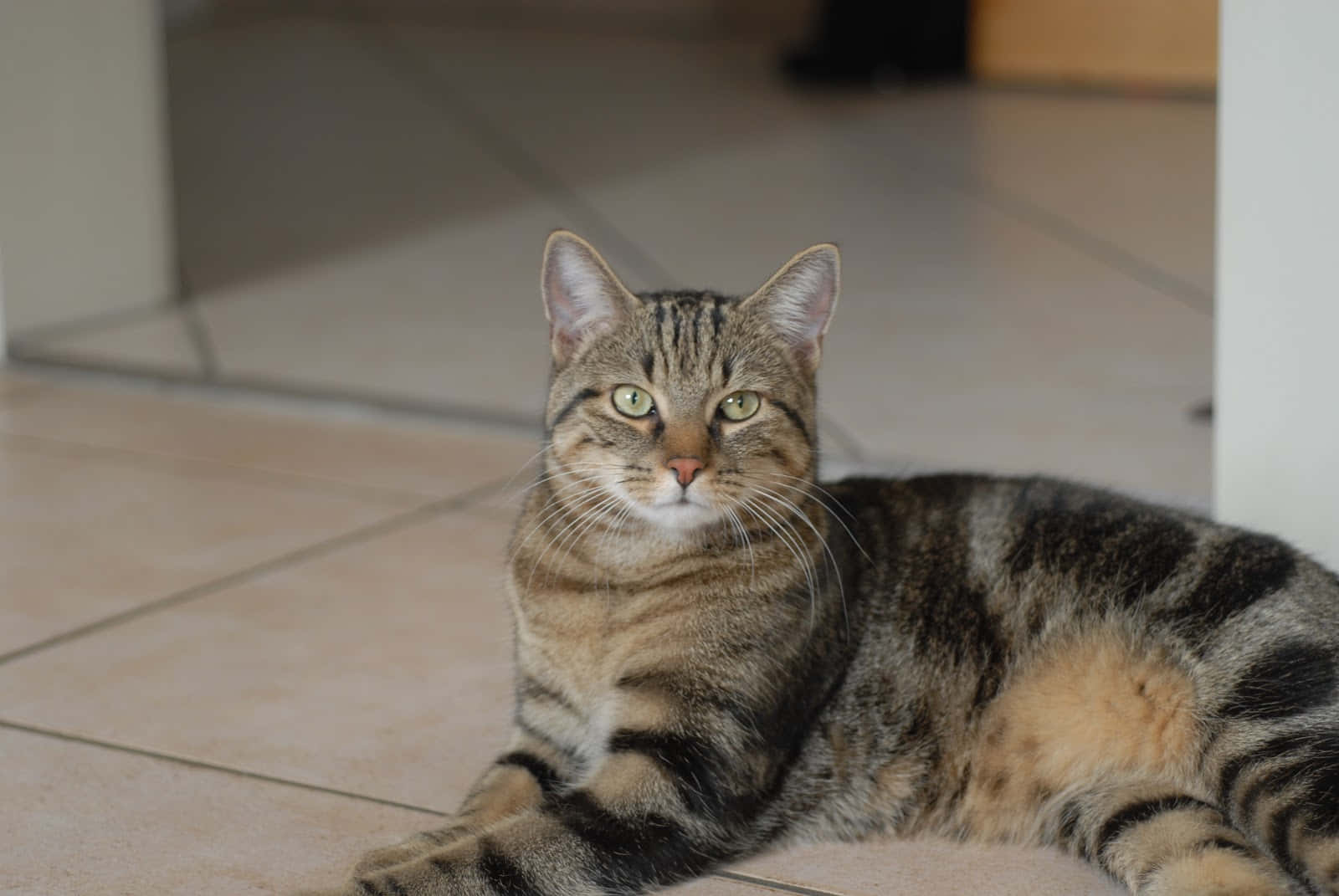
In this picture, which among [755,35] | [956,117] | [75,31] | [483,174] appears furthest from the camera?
[755,35]

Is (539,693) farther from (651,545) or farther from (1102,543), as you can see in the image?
(1102,543)

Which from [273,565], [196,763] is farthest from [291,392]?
[196,763]

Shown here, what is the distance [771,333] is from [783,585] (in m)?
0.38

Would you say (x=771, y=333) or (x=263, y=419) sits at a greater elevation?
(x=771, y=333)

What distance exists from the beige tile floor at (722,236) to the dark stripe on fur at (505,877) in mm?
2039

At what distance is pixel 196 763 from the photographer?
8.53ft

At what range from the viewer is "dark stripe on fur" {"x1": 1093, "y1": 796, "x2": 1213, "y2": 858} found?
88.6 inches

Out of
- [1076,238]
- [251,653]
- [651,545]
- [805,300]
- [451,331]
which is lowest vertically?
[1076,238]

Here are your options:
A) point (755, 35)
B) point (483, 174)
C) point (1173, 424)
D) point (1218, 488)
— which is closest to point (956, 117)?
point (483, 174)

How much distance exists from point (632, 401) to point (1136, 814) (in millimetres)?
890

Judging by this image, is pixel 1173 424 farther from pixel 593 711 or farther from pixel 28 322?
pixel 28 322

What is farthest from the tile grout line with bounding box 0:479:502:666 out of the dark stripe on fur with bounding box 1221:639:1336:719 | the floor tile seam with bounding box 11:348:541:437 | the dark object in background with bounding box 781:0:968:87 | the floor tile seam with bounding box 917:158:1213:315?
the dark object in background with bounding box 781:0:968:87

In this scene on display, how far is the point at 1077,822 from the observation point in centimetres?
234

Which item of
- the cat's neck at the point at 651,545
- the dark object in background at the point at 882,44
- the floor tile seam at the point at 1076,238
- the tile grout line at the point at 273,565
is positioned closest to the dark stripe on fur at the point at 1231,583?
the cat's neck at the point at 651,545
